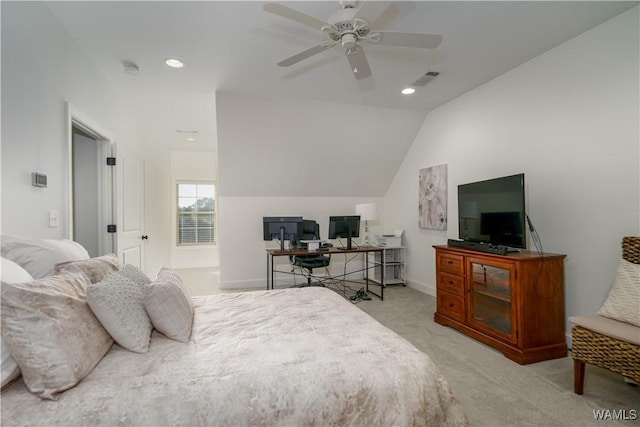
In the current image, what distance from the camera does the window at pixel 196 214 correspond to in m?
7.29

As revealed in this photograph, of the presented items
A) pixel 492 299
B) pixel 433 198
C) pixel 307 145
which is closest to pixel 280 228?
pixel 307 145

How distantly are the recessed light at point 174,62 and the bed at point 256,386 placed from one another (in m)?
2.62

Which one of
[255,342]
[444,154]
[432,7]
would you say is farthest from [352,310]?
[444,154]

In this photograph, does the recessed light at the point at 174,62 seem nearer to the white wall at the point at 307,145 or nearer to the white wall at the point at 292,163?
the white wall at the point at 307,145

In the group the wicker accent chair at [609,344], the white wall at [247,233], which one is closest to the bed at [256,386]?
the wicker accent chair at [609,344]

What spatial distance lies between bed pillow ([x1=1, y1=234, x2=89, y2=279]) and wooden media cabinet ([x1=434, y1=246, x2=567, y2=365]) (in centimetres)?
318

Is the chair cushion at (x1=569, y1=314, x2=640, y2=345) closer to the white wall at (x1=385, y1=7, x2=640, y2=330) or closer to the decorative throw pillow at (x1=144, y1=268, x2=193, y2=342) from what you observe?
the white wall at (x1=385, y1=7, x2=640, y2=330)

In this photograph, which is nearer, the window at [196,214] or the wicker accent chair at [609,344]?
the wicker accent chair at [609,344]

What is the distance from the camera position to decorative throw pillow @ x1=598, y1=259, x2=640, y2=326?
6.41 ft

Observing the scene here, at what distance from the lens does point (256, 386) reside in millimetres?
1134

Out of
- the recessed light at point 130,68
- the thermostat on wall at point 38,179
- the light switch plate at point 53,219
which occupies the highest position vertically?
the recessed light at point 130,68

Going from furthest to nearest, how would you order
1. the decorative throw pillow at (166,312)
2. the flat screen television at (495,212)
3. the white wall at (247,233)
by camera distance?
the white wall at (247,233)
the flat screen television at (495,212)
the decorative throw pillow at (166,312)

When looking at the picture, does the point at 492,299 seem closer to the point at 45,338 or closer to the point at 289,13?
the point at 289,13

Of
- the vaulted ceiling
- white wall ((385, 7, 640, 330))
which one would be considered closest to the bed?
the vaulted ceiling
